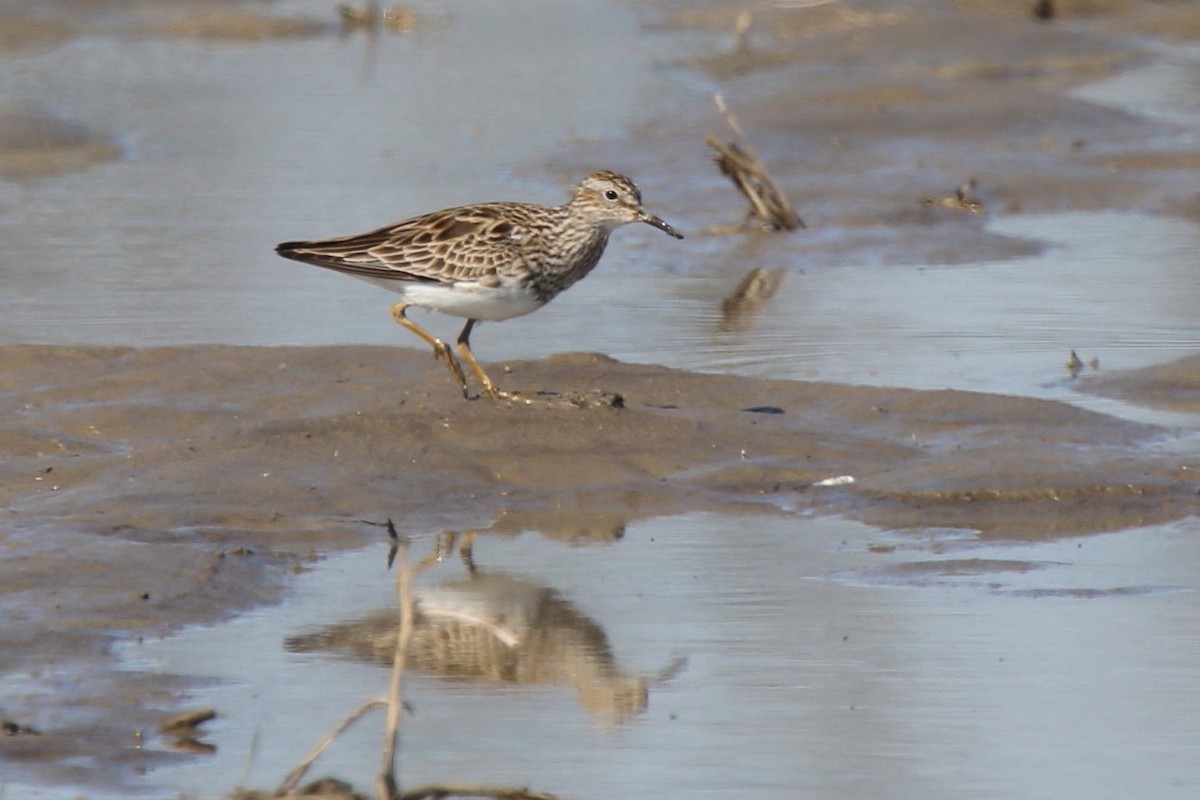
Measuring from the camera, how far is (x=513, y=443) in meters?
8.71

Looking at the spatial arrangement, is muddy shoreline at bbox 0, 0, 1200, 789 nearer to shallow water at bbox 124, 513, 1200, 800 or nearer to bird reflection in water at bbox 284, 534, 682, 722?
shallow water at bbox 124, 513, 1200, 800

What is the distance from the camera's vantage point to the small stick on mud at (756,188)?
1344 cm

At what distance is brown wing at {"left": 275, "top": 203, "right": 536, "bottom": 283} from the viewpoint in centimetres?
895

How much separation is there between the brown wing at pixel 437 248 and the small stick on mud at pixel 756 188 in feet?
14.1

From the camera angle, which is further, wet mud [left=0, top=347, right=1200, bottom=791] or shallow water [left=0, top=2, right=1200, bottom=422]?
shallow water [left=0, top=2, right=1200, bottom=422]

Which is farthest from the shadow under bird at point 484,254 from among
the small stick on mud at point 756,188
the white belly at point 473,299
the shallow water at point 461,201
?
the small stick on mud at point 756,188

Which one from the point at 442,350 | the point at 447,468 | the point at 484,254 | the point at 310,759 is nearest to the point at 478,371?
the point at 442,350

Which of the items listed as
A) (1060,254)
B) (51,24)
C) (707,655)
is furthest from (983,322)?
(51,24)

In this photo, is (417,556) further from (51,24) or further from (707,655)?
(51,24)

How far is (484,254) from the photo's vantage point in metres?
8.95

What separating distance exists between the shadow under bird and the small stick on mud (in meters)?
4.11

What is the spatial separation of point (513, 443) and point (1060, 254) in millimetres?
5327

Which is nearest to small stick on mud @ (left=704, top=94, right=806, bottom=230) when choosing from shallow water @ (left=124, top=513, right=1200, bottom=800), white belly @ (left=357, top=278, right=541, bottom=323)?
white belly @ (left=357, top=278, right=541, bottom=323)

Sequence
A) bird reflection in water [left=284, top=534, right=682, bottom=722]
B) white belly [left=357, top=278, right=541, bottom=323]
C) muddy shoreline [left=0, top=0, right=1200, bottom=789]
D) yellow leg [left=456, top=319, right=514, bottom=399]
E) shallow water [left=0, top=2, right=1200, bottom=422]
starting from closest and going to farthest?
bird reflection in water [left=284, top=534, right=682, bottom=722], muddy shoreline [left=0, top=0, right=1200, bottom=789], white belly [left=357, top=278, right=541, bottom=323], yellow leg [left=456, top=319, right=514, bottom=399], shallow water [left=0, top=2, right=1200, bottom=422]
